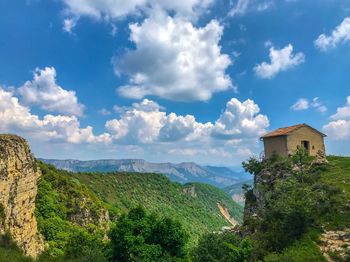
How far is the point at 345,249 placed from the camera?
29.0 metres

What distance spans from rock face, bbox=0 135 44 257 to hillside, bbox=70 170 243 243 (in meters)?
62.8

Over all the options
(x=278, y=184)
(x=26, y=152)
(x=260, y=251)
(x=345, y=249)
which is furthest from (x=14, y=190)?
(x=345, y=249)

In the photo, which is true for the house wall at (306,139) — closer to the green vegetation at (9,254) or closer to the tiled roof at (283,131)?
the tiled roof at (283,131)

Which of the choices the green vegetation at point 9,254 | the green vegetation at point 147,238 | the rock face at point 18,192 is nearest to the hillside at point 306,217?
the green vegetation at point 147,238

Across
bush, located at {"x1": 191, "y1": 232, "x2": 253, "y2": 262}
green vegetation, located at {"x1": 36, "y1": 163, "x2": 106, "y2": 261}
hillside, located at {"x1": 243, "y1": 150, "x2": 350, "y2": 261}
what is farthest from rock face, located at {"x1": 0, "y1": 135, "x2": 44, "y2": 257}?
hillside, located at {"x1": 243, "y1": 150, "x2": 350, "y2": 261}

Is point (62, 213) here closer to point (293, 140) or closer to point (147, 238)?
point (147, 238)

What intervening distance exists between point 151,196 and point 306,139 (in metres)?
93.9

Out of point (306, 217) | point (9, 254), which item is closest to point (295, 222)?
point (306, 217)

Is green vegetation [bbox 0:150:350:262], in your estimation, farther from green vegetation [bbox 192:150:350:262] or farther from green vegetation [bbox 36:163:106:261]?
green vegetation [bbox 36:163:106:261]

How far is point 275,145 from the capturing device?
5462cm

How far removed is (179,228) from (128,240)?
543 centimetres

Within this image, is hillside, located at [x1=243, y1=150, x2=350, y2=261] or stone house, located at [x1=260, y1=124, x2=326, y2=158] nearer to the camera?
hillside, located at [x1=243, y1=150, x2=350, y2=261]

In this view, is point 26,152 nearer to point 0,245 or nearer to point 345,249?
point 0,245

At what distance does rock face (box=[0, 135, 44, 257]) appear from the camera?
36.8 meters
